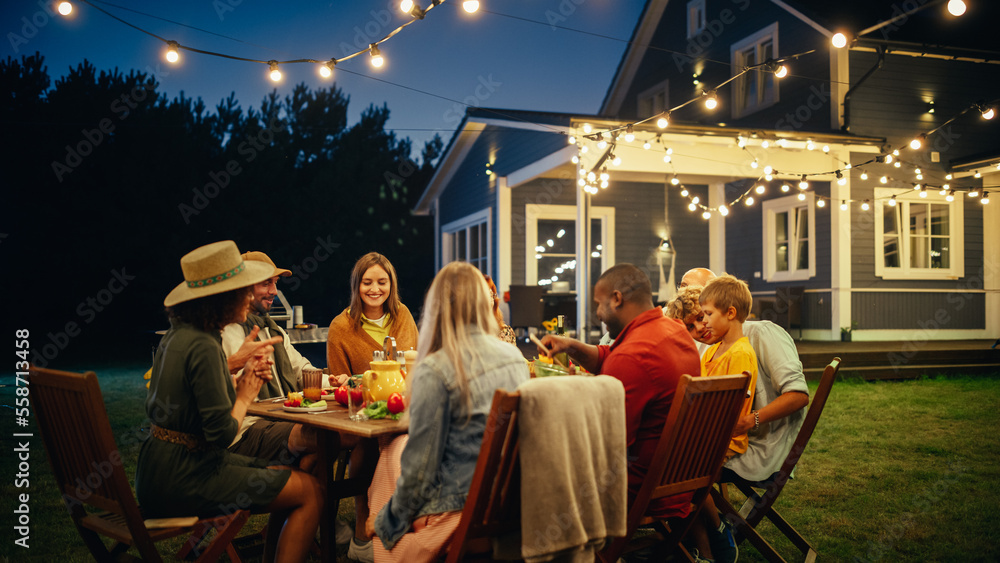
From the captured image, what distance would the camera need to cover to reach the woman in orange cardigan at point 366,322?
4223 millimetres

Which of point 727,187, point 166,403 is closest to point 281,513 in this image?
point 166,403

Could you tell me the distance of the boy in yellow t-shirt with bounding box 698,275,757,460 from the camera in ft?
10.3

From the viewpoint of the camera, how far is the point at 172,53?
19.2 feet

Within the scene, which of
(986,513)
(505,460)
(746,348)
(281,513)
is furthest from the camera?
(986,513)

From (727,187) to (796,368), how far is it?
1156 cm

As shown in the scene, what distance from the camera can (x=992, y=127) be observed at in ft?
44.1

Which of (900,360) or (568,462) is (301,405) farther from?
(900,360)

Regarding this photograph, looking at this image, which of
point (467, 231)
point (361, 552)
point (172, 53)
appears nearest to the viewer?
point (361, 552)

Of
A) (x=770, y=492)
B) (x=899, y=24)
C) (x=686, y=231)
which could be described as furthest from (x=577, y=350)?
(x=899, y=24)

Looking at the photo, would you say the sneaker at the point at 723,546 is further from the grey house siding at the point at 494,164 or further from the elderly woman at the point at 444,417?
the grey house siding at the point at 494,164

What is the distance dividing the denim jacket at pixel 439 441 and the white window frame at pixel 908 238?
12198 mm

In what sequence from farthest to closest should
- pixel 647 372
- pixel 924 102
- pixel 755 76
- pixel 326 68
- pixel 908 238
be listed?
pixel 755 76 → pixel 924 102 → pixel 908 238 → pixel 326 68 → pixel 647 372

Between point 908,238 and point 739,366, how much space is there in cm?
1158

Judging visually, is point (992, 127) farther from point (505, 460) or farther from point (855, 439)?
point (505, 460)
